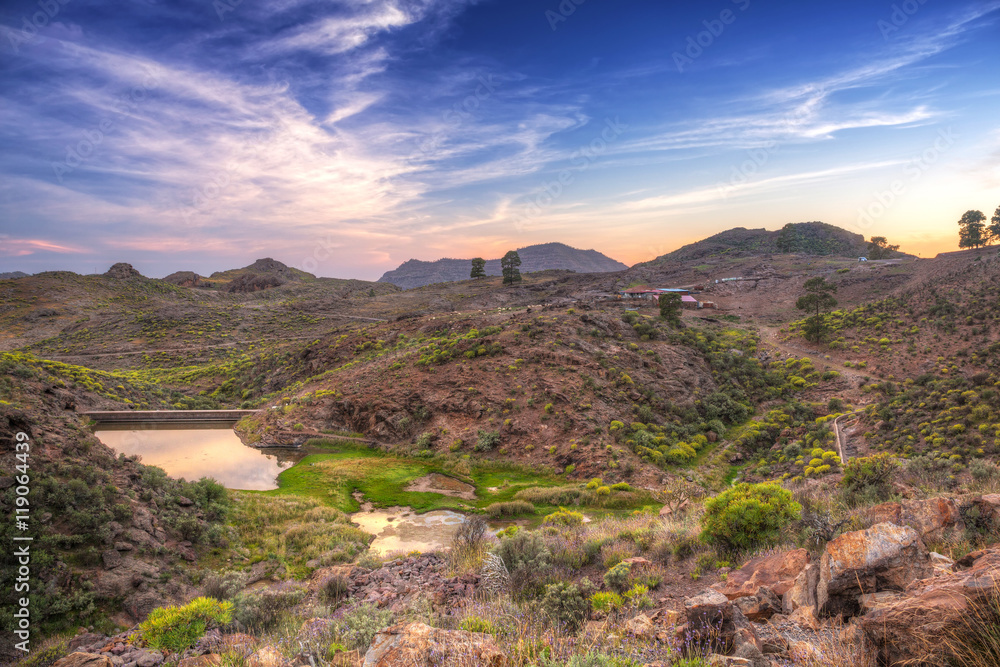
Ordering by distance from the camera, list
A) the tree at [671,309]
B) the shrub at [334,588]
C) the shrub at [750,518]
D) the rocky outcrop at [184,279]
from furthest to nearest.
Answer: the rocky outcrop at [184,279] → the tree at [671,309] → the shrub at [334,588] → the shrub at [750,518]

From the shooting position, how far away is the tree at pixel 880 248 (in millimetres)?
71363

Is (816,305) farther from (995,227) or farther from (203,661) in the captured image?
(203,661)

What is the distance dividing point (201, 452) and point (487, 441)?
15.7 meters

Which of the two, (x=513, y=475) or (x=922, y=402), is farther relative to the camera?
(x=513, y=475)

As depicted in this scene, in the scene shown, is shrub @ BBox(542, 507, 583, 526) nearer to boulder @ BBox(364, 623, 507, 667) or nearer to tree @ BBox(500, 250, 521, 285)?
boulder @ BBox(364, 623, 507, 667)

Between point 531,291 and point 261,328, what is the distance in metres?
43.7

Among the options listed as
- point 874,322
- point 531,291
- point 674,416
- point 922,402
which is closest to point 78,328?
point 531,291

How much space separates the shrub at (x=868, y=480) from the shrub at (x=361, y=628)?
9371 mm

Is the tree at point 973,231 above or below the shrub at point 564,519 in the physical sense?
above

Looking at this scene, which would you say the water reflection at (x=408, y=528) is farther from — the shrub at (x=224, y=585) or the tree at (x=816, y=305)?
the tree at (x=816, y=305)

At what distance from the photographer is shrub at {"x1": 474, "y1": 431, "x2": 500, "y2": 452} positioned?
72.9ft

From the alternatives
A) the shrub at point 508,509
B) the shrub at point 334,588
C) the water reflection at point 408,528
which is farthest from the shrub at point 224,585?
the shrub at point 508,509

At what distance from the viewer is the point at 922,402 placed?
17406 millimetres

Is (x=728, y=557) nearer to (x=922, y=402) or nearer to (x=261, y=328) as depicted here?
(x=922, y=402)
